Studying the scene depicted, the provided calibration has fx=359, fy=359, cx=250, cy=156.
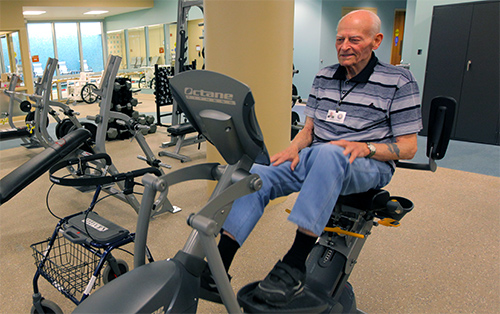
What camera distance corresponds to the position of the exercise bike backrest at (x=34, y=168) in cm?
187

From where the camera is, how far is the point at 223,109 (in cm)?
111

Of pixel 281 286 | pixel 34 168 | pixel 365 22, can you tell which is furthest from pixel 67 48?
pixel 281 286

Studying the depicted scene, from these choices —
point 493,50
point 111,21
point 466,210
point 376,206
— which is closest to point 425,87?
point 493,50

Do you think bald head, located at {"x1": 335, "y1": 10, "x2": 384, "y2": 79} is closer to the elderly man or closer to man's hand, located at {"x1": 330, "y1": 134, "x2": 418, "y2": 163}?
the elderly man

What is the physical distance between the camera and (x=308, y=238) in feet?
4.14

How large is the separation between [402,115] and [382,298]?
97 cm

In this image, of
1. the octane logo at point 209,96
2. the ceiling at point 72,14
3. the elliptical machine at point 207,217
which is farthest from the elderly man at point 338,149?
the ceiling at point 72,14

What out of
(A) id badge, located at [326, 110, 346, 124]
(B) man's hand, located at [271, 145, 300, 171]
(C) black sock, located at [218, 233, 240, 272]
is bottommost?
(C) black sock, located at [218, 233, 240, 272]

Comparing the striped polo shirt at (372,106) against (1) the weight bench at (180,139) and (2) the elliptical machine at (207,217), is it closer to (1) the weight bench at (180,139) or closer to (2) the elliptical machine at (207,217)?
(2) the elliptical machine at (207,217)

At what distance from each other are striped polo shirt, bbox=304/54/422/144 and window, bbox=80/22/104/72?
41.6 feet

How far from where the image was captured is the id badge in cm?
161

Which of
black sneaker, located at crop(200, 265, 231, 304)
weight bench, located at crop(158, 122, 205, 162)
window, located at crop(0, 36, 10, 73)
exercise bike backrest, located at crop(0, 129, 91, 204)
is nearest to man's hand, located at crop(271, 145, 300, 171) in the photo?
black sneaker, located at crop(200, 265, 231, 304)

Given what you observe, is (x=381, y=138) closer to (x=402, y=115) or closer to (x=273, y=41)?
(x=402, y=115)

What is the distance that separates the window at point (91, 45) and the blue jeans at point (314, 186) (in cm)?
1282
